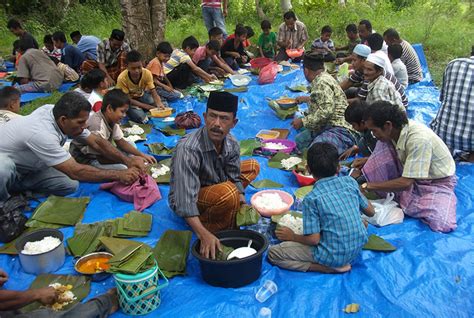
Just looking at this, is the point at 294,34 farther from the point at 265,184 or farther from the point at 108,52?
the point at 265,184

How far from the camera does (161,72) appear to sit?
659 centimetres

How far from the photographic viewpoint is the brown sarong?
3.07 m

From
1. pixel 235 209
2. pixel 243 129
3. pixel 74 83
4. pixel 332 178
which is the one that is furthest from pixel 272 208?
pixel 74 83

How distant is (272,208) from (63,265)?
5.49ft

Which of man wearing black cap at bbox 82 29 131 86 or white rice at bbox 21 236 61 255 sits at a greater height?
man wearing black cap at bbox 82 29 131 86

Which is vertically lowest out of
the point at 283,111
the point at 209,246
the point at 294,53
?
the point at 209,246

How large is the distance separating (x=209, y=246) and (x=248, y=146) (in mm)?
2315

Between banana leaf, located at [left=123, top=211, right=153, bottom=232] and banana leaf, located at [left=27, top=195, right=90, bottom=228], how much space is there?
46 centimetres

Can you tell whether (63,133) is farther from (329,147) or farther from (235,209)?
(329,147)

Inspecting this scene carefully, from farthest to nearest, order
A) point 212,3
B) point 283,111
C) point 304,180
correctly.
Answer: point 212,3 < point 283,111 < point 304,180

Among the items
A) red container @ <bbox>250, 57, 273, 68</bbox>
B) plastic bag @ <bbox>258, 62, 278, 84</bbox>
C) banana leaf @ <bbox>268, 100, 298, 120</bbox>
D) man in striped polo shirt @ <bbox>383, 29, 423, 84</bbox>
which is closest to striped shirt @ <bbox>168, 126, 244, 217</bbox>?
banana leaf @ <bbox>268, 100, 298, 120</bbox>

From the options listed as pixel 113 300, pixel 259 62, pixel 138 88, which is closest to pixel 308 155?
pixel 113 300

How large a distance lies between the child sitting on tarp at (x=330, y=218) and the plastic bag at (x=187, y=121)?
3.09 metres

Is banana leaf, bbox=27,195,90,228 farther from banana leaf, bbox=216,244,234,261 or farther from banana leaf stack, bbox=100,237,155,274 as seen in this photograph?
banana leaf, bbox=216,244,234,261
